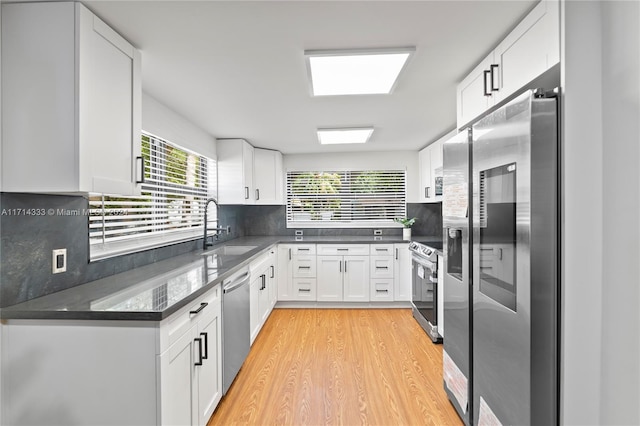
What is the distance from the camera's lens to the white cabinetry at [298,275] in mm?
4336

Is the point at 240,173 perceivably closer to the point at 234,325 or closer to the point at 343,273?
the point at 343,273

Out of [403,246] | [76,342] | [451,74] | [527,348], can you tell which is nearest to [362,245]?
[403,246]

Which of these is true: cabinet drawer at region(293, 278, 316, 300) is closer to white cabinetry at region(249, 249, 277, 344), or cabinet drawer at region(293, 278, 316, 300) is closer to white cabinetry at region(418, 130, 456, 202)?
white cabinetry at region(249, 249, 277, 344)

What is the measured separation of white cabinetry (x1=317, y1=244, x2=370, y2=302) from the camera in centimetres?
429

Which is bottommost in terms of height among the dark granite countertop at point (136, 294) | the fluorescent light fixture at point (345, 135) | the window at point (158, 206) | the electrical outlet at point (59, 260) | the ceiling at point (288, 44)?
the dark granite countertop at point (136, 294)

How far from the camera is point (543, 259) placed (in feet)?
4.11

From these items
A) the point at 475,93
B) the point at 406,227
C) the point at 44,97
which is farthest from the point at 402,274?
the point at 44,97

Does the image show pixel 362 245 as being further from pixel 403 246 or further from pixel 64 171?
pixel 64 171

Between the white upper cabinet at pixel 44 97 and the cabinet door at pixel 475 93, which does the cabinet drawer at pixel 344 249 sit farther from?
the white upper cabinet at pixel 44 97

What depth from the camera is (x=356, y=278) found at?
14.1ft

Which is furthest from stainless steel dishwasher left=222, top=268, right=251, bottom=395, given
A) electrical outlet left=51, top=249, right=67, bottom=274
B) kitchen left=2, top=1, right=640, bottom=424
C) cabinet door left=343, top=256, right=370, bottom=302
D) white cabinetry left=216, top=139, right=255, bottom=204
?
→ cabinet door left=343, top=256, right=370, bottom=302

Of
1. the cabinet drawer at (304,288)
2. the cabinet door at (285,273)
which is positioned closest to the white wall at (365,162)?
the cabinet door at (285,273)

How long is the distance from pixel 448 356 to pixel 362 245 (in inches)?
87.2

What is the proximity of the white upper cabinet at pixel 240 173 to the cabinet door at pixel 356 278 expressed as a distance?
1.51 m
